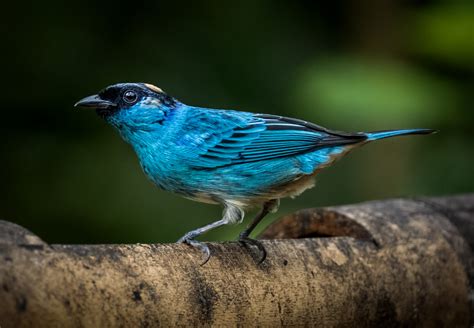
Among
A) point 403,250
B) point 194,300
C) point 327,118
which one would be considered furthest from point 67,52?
point 194,300

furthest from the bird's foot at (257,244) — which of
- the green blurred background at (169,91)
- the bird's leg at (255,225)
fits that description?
the green blurred background at (169,91)

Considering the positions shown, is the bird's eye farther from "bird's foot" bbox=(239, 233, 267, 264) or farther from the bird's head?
"bird's foot" bbox=(239, 233, 267, 264)

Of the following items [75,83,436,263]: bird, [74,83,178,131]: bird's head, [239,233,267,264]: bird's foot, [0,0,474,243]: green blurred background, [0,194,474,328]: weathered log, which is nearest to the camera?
[0,194,474,328]: weathered log

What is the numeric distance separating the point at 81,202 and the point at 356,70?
98.4 inches

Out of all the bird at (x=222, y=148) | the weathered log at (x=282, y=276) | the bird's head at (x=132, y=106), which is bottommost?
the weathered log at (x=282, y=276)

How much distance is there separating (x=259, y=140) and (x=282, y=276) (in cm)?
85

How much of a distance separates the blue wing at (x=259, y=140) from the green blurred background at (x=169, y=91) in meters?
2.10

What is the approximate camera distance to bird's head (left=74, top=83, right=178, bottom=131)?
354cm

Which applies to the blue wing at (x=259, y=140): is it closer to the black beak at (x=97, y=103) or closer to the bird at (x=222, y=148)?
the bird at (x=222, y=148)

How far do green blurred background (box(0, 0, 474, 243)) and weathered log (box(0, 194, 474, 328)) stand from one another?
1.85 metres

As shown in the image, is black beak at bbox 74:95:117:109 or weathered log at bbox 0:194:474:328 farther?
black beak at bbox 74:95:117:109

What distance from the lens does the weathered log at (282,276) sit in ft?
7.14

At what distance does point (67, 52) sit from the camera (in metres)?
6.38

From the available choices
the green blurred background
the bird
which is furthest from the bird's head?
the green blurred background
